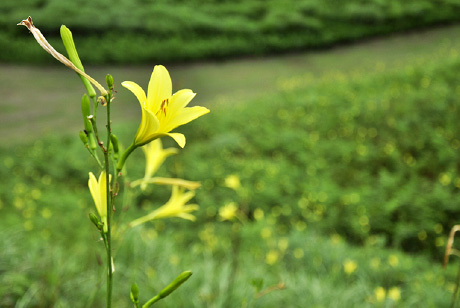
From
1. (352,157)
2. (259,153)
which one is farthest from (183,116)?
(259,153)

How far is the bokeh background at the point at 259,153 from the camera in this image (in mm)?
1792

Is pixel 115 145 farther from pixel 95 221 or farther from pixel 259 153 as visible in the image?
pixel 259 153

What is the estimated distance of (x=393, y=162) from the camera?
3049 mm

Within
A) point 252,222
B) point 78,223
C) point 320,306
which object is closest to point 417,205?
point 252,222

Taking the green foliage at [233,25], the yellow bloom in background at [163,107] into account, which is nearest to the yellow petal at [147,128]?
the yellow bloom in background at [163,107]

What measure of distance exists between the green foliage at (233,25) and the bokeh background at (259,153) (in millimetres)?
19

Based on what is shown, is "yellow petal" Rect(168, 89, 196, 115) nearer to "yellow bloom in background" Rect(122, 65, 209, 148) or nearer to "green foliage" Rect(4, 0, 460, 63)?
"yellow bloom in background" Rect(122, 65, 209, 148)

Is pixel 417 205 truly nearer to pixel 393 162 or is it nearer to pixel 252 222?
pixel 393 162

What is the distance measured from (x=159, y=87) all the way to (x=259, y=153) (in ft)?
10.6

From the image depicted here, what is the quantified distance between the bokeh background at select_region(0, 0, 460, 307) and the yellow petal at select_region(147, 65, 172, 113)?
0.41m

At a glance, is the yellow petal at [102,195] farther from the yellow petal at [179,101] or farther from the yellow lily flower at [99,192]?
the yellow petal at [179,101]

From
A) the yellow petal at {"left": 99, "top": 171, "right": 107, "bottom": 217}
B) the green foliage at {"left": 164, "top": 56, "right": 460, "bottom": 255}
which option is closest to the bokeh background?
the green foliage at {"left": 164, "top": 56, "right": 460, "bottom": 255}

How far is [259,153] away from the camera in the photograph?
143 inches

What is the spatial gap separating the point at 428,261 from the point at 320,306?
97 cm
